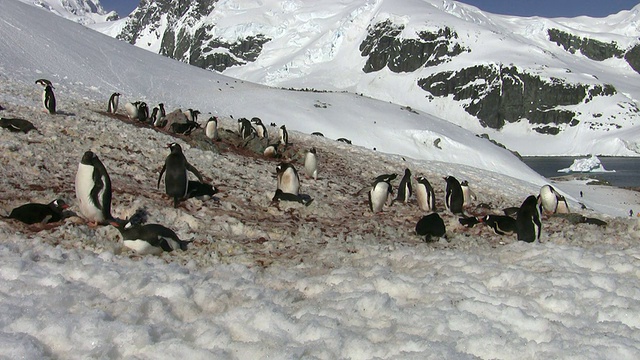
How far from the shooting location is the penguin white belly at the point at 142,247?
551cm

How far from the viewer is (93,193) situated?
6430 millimetres

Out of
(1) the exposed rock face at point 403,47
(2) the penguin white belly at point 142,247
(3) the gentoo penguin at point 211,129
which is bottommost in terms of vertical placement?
(2) the penguin white belly at point 142,247

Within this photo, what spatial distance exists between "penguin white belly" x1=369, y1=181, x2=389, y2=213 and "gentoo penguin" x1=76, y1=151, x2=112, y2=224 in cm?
493

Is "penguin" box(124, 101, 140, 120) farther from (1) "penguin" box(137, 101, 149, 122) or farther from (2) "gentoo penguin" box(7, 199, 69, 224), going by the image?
(2) "gentoo penguin" box(7, 199, 69, 224)

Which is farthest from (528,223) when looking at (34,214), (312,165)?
(34,214)

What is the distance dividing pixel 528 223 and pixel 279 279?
14.6 feet

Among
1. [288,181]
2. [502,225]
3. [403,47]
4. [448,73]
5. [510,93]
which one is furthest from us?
[403,47]

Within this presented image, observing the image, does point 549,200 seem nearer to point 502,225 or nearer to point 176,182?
point 502,225

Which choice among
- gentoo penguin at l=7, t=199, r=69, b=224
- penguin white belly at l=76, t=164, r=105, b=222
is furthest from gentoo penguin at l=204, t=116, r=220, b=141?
gentoo penguin at l=7, t=199, r=69, b=224

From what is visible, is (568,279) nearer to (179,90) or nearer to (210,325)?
(210,325)

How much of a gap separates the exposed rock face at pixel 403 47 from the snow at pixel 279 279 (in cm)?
16540

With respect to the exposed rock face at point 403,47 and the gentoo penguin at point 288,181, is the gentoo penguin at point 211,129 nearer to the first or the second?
the gentoo penguin at point 288,181

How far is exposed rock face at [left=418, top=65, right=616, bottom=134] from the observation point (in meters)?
162

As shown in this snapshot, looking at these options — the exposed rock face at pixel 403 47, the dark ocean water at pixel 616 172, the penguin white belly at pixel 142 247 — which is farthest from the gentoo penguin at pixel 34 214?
the exposed rock face at pixel 403 47
